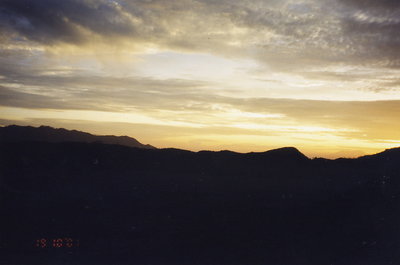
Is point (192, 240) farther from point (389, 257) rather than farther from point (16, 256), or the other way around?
point (389, 257)

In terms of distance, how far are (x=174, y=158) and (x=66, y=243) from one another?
9453mm

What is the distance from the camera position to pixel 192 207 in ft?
54.9

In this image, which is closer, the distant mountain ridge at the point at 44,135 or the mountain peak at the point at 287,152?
the mountain peak at the point at 287,152

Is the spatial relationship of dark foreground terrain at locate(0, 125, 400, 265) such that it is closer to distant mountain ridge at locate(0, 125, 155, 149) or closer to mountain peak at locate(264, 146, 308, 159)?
mountain peak at locate(264, 146, 308, 159)

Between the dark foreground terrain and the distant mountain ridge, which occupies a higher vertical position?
the distant mountain ridge

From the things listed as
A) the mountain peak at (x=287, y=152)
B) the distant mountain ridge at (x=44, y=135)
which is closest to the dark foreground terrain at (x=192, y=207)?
the mountain peak at (x=287, y=152)

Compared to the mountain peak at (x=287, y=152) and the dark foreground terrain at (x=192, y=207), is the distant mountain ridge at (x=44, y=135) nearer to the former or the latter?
the dark foreground terrain at (x=192, y=207)

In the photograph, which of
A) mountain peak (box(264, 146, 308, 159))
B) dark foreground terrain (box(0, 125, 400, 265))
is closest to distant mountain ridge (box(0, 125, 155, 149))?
→ dark foreground terrain (box(0, 125, 400, 265))

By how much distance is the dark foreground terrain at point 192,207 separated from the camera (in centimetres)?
1361

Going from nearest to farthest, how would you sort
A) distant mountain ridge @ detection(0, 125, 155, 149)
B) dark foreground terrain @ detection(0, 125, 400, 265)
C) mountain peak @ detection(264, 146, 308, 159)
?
1. dark foreground terrain @ detection(0, 125, 400, 265)
2. mountain peak @ detection(264, 146, 308, 159)
3. distant mountain ridge @ detection(0, 125, 155, 149)

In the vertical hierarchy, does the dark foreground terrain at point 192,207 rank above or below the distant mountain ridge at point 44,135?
below

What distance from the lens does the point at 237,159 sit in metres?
22.2

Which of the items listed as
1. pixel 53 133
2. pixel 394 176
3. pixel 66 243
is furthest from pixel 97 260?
pixel 53 133

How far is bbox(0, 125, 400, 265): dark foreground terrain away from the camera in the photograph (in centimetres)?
1361
